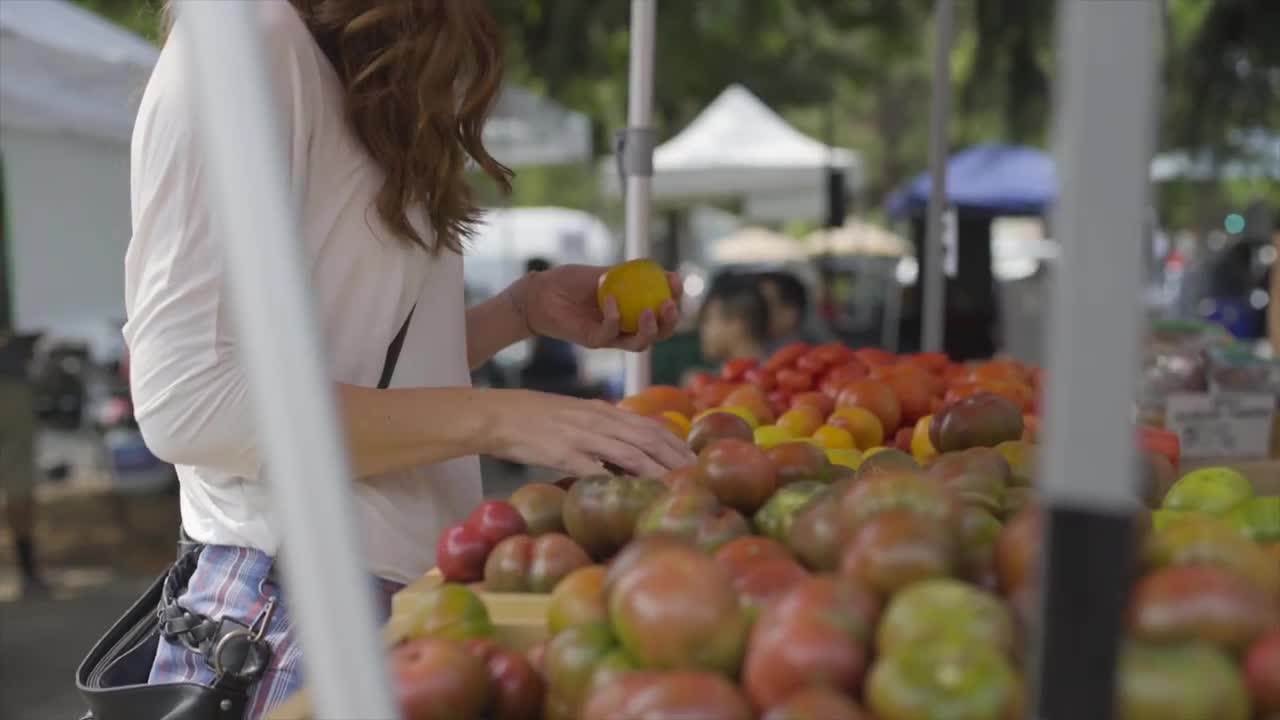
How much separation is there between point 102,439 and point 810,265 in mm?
11871

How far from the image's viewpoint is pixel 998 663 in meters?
1.15

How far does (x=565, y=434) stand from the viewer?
173 centimetres

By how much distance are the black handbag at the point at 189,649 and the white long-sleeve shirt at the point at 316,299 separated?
63mm

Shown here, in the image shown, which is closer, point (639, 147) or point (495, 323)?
point (495, 323)

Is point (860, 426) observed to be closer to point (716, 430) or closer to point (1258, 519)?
point (716, 430)

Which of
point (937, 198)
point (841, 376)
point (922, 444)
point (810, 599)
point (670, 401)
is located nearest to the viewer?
point (810, 599)

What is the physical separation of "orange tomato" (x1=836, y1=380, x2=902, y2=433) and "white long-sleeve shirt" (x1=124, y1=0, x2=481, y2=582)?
1.15 meters

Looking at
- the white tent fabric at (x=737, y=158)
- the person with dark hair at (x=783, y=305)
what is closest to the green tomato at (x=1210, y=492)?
the person with dark hair at (x=783, y=305)

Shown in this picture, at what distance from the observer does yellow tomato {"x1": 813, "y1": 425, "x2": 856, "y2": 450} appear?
262 centimetres

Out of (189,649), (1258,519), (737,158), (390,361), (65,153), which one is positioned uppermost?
(737,158)

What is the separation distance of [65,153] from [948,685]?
6491 mm

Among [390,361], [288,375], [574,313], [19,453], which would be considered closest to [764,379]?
[574,313]

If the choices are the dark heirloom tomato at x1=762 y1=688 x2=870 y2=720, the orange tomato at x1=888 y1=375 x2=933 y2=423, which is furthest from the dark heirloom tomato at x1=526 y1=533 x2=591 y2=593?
the orange tomato at x1=888 y1=375 x2=933 y2=423

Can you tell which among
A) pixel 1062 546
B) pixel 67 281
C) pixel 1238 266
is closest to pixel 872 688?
pixel 1062 546
